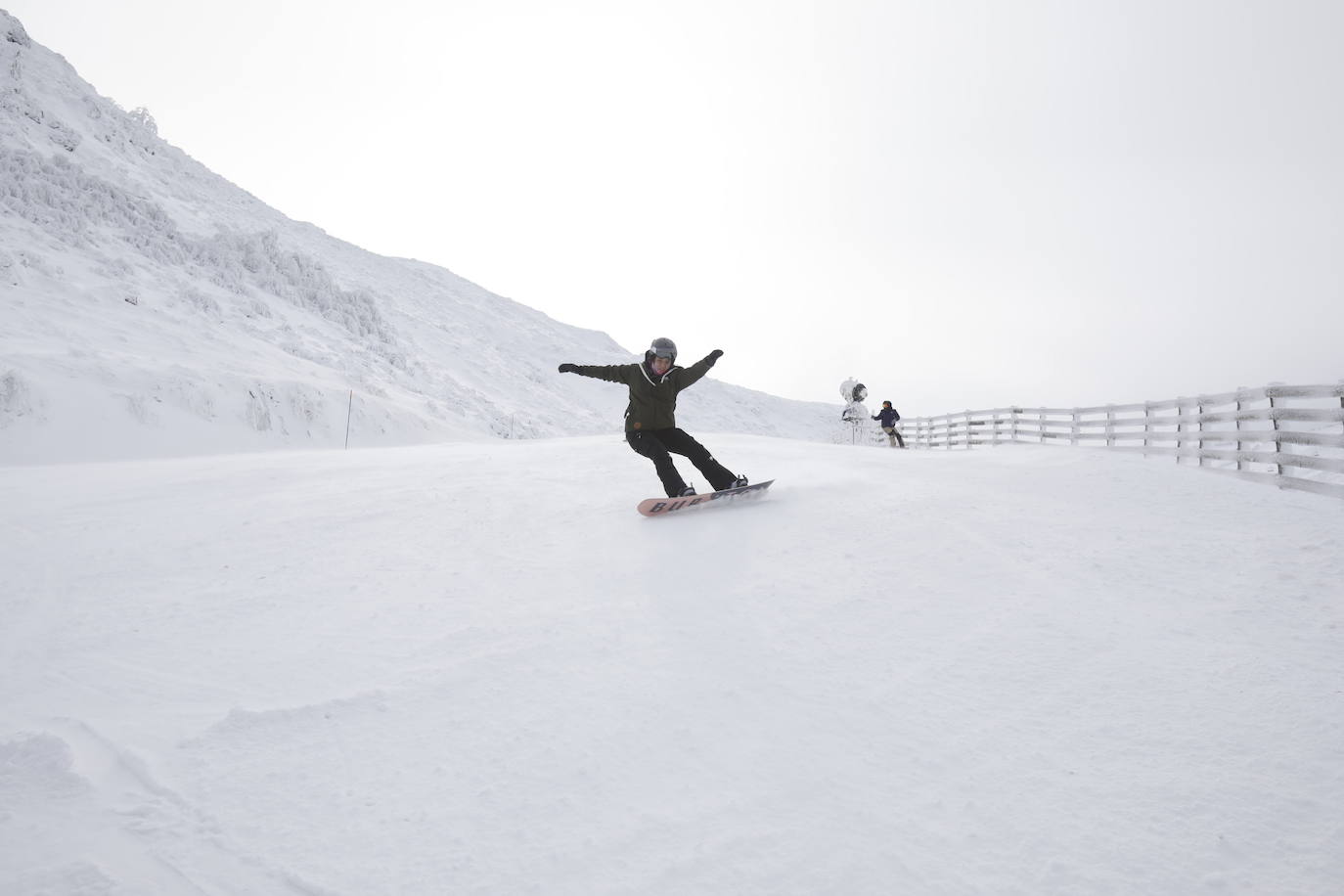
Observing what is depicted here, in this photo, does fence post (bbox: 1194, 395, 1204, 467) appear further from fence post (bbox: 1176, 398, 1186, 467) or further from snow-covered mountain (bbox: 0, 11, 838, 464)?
snow-covered mountain (bbox: 0, 11, 838, 464)

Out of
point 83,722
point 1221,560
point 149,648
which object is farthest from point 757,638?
point 1221,560

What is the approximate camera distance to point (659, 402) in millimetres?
6934

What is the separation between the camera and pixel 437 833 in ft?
7.69

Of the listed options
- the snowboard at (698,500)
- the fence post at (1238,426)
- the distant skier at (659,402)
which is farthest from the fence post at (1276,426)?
the distant skier at (659,402)

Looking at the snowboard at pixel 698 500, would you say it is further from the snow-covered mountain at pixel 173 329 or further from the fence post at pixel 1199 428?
the snow-covered mountain at pixel 173 329

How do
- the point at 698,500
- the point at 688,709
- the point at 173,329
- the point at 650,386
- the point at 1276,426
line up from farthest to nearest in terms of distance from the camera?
the point at 173,329
the point at 1276,426
the point at 698,500
the point at 650,386
the point at 688,709

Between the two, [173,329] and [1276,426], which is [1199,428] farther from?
[173,329]

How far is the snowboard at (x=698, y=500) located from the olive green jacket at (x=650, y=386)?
0.76 m

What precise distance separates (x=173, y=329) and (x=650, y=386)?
71.8 feet

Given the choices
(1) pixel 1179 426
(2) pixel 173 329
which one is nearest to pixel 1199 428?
(1) pixel 1179 426

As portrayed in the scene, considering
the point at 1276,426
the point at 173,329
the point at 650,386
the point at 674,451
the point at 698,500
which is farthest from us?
the point at 173,329

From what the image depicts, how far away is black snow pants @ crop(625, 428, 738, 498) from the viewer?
697cm

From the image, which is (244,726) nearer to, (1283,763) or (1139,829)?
(1139,829)

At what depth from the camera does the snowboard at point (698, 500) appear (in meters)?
6.76
